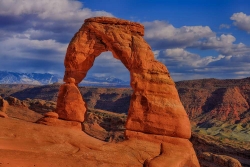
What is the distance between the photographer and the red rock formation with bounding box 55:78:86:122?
22344 mm

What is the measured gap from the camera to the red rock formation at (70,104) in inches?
880

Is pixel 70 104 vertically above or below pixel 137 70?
below

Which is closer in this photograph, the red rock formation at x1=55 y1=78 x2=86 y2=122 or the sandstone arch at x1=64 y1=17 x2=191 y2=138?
the sandstone arch at x1=64 y1=17 x2=191 y2=138

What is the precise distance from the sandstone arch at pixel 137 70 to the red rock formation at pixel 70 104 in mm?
1081

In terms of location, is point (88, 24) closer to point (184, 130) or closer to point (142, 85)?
point (142, 85)

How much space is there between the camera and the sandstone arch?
2084cm

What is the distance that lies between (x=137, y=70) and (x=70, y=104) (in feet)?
16.7

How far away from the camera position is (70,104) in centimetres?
2241

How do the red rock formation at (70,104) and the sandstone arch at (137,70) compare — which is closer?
the sandstone arch at (137,70)

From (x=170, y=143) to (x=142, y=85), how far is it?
13.3 ft

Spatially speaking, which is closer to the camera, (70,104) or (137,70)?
(137,70)

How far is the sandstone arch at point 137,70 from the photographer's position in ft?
68.4

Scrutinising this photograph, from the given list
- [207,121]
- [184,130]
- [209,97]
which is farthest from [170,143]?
[209,97]

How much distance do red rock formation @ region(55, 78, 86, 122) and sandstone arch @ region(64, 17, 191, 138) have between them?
3.55 feet
